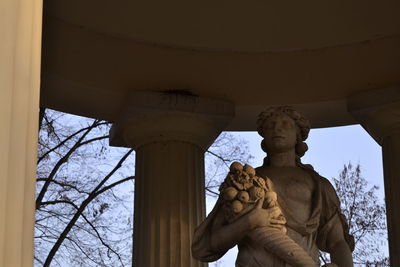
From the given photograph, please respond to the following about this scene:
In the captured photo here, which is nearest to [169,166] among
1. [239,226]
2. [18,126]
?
[239,226]

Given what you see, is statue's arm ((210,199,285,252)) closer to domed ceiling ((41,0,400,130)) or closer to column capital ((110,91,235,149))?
column capital ((110,91,235,149))

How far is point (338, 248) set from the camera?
1422 centimetres

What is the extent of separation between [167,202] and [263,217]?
3.76m

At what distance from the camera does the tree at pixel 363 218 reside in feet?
81.3

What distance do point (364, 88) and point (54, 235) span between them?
26.5 ft

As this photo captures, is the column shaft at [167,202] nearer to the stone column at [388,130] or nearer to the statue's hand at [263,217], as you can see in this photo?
the stone column at [388,130]

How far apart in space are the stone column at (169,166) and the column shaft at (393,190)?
2238 millimetres

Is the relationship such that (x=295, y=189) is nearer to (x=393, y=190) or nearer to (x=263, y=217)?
(x=263, y=217)

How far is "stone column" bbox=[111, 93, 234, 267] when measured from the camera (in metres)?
16.8

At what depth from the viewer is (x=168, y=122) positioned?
17.5 metres

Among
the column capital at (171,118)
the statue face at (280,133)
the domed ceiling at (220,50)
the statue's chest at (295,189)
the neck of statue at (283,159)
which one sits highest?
the domed ceiling at (220,50)

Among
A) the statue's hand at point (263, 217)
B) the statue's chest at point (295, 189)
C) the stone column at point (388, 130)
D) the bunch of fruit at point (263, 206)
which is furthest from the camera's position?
the stone column at point (388, 130)

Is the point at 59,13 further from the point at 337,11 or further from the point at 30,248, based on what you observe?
the point at 30,248

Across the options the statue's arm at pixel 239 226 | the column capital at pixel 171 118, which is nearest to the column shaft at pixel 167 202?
the column capital at pixel 171 118
